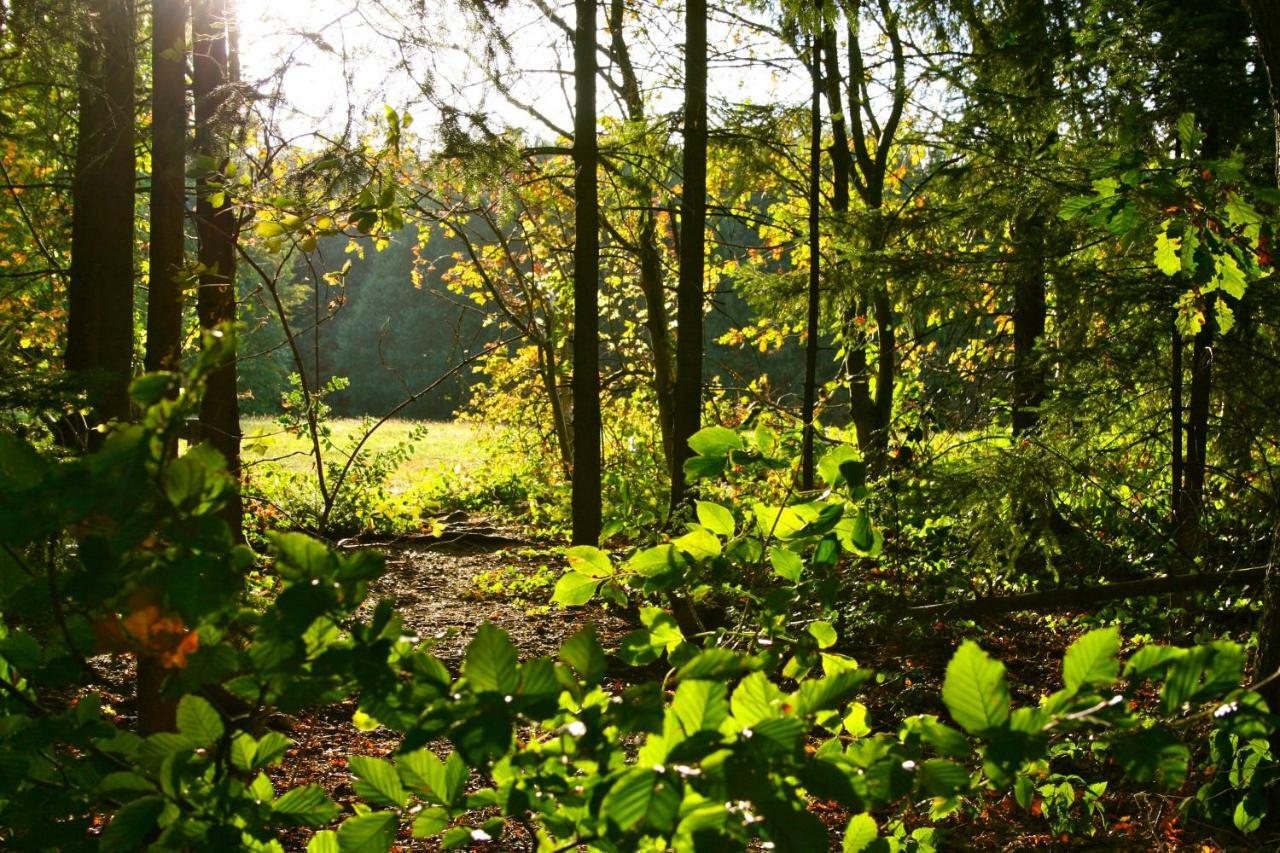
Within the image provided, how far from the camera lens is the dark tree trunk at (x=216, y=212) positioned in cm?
414

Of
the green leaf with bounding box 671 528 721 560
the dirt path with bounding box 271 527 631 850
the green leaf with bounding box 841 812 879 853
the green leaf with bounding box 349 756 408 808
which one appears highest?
the green leaf with bounding box 671 528 721 560

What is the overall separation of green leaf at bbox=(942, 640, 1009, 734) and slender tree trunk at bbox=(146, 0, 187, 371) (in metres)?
3.38

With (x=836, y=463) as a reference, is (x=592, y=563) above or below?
below

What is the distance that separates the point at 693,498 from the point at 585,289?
3.57 meters

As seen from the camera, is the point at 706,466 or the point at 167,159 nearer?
the point at 706,466

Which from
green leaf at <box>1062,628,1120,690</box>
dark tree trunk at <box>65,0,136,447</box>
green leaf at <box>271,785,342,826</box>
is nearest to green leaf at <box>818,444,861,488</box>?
green leaf at <box>1062,628,1120,690</box>

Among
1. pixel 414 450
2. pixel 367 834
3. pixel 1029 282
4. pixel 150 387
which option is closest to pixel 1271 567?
pixel 1029 282

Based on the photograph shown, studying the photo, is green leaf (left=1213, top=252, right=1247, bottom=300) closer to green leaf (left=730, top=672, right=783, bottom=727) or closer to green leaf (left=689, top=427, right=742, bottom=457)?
green leaf (left=689, top=427, right=742, bottom=457)

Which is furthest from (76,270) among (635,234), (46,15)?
(635,234)

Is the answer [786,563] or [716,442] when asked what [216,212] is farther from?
[786,563]

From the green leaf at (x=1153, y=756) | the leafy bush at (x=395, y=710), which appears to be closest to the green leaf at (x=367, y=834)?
the leafy bush at (x=395, y=710)

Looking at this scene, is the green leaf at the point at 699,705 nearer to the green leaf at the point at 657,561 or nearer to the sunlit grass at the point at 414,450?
the green leaf at the point at 657,561

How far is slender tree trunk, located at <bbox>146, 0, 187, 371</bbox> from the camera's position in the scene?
11.7 feet

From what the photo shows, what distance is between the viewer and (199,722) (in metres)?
1.11
